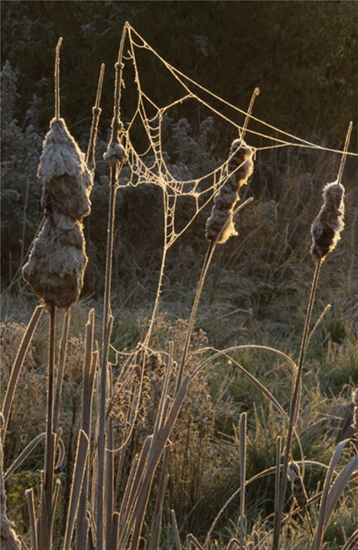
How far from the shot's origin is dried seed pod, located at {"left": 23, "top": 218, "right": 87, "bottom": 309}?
1.98 ft

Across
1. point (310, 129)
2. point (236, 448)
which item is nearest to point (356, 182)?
point (310, 129)

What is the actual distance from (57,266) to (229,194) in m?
0.52

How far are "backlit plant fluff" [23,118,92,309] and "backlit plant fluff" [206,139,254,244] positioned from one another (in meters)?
0.45

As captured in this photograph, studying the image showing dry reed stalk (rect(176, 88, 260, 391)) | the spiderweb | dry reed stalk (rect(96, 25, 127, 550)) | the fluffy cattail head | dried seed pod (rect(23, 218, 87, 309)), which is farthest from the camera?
the spiderweb

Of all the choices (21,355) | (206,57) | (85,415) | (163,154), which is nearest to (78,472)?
(85,415)

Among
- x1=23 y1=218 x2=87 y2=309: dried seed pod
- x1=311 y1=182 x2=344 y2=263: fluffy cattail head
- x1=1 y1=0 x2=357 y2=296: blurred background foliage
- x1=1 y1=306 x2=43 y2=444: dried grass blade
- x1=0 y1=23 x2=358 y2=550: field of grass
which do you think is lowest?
x1=0 y1=23 x2=358 y2=550: field of grass

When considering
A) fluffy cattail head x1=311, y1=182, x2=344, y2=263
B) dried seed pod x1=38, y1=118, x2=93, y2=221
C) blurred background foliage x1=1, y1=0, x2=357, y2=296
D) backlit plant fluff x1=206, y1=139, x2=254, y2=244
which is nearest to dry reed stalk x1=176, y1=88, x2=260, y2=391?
backlit plant fluff x1=206, y1=139, x2=254, y2=244

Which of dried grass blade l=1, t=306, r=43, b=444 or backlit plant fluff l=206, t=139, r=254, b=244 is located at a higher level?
backlit plant fluff l=206, t=139, r=254, b=244

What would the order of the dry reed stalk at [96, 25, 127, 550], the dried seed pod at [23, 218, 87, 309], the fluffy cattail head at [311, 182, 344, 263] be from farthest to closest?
the fluffy cattail head at [311, 182, 344, 263], the dry reed stalk at [96, 25, 127, 550], the dried seed pod at [23, 218, 87, 309]

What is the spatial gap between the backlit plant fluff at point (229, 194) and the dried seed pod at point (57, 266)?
0.46 meters

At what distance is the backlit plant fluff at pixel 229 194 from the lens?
3.51ft

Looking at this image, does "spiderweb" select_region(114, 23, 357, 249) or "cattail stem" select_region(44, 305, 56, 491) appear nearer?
"cattail stem" select_region(44, 305, 56, 491)

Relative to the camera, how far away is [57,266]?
0.60 meters

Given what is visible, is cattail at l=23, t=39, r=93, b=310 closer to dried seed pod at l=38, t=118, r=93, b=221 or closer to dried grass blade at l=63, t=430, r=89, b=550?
dried seed pod at l=38, t=118, r=93, b=221
